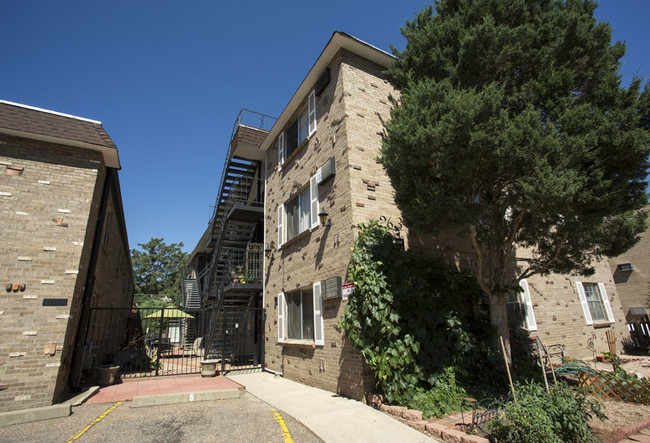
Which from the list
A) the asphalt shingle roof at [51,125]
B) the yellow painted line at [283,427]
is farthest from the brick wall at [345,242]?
the asphalt shingle roof at [51,125]

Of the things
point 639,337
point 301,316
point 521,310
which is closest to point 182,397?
point 301,316

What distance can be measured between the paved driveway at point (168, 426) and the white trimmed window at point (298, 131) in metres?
7.55

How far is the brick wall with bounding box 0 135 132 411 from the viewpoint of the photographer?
261 inches

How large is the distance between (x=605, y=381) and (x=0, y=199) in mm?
12897

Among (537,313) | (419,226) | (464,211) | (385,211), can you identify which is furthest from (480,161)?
(537,313)

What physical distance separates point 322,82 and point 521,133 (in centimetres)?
621

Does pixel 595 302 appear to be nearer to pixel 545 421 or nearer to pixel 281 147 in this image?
pixel 545 421

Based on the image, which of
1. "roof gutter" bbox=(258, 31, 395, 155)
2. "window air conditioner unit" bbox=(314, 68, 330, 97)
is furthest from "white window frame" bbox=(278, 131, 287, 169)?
"window air conditioner unit" bbox=(314, 68, 330, 97)

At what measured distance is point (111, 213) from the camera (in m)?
12.2

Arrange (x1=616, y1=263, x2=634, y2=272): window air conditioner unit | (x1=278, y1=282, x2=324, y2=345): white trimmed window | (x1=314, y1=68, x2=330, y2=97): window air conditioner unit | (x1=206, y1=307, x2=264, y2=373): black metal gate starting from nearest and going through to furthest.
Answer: (x1=278, y1=282, x2=324, y2=345): white trimmed window → (x1=314, y1=68, x2=330, y2=97): window air conditioner unit → (x1=206, y1=307, x2=264, y2=373): black metal gate → (x1=616, y1=263, x2=634, y2=272): window air conditioner unit

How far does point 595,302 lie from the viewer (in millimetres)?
12641

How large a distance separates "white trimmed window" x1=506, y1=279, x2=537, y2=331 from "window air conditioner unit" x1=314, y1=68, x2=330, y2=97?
8317mm

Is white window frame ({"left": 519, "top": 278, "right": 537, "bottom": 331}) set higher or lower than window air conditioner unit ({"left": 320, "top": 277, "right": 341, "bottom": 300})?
lower

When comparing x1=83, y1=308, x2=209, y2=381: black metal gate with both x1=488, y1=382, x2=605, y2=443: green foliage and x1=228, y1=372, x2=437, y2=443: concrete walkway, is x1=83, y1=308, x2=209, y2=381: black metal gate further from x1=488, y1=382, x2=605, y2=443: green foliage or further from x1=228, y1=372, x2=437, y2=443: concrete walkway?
x1=488, y1=382, x2=605, y2=443: green foliage
